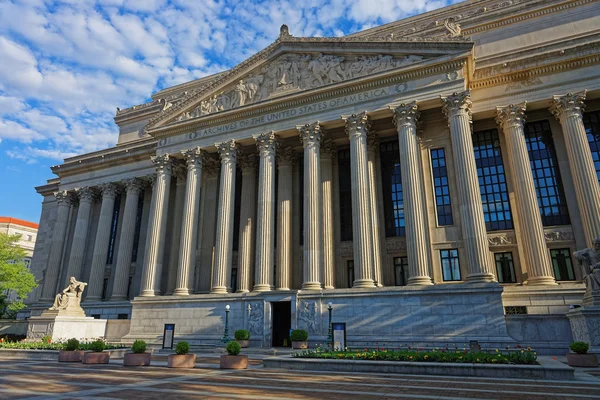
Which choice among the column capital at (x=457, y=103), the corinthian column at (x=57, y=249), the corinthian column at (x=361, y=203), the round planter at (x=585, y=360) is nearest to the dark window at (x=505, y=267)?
the corinthian column at (x=361, y=203)

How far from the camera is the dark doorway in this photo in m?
30.9

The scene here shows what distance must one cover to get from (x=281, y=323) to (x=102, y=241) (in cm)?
2550

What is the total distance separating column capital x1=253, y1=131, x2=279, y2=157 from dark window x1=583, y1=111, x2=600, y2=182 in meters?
25.1

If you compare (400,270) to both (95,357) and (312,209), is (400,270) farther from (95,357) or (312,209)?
(95,357)

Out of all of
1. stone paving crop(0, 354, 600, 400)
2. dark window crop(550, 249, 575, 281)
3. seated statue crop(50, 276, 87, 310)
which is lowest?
stone paving crop(0, 354, 600, 400)

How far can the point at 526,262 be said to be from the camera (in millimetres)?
29750

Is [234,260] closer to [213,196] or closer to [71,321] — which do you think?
[213,196]

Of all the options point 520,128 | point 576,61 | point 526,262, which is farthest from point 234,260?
point 576,61

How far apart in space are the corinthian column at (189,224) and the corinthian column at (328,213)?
1169 centimetres

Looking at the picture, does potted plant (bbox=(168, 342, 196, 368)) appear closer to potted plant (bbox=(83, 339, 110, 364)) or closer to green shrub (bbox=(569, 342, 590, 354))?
potted plant (bbox=(83, 339, 110, 364))

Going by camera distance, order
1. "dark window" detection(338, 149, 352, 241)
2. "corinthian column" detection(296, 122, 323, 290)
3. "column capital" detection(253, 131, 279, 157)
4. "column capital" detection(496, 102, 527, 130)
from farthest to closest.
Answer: "dark window" detection(338, 149, 352, 241), "column capital" detection(253, 131, 279, 157), "column capital" detection(496, 102, 527, 130), "corinthian column" detection(296, 122, 323, 290)

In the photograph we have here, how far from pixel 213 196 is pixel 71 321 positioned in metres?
16.4

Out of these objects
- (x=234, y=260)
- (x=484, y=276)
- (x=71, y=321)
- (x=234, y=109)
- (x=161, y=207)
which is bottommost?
(x=71, y=321)

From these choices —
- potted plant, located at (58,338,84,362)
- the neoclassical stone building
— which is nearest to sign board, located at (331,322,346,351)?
the neoclassical stone building
